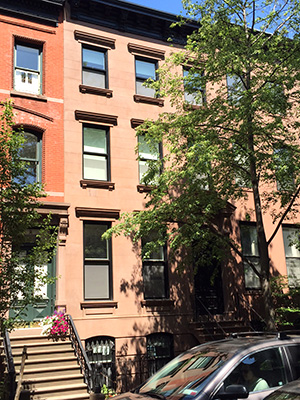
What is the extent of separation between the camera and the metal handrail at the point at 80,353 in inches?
435

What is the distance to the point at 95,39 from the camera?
1675cm

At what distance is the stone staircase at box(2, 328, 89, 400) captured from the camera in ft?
34.8

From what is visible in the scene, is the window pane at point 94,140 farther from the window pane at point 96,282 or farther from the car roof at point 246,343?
the car roof at point 246,343

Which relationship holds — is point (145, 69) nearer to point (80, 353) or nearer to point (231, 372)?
point (80, 353)

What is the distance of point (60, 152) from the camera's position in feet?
49.1

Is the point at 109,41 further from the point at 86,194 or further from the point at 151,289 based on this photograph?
the point at 151,289

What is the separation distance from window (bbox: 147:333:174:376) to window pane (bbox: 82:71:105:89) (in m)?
9.30

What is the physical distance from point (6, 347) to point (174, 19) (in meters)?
14.0

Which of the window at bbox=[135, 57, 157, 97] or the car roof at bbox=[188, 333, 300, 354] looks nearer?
the car roof at bbox=[188, 333, 300, 354]

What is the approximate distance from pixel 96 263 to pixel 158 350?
3589mm

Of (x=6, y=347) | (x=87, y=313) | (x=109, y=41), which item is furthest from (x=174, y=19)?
(x=6, y=347)

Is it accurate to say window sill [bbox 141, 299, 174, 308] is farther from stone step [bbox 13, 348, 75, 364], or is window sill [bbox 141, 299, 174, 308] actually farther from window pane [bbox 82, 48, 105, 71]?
window pane [bbox 82, 48, 105, 71]

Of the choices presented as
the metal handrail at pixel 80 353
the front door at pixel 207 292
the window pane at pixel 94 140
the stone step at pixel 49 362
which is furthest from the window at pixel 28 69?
the stone step at pixel 49 362

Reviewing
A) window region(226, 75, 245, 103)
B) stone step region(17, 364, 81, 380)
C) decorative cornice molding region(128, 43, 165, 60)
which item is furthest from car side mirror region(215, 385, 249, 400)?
decorative cornice molding region(128, 43, 165, 60)
